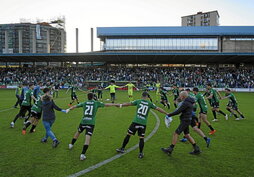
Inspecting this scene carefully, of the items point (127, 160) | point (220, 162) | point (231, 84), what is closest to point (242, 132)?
point (220, 162)

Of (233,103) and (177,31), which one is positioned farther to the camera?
(177,31)

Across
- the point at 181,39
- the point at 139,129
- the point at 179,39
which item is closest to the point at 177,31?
the point at 179,39

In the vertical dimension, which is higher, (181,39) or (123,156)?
(181,39)

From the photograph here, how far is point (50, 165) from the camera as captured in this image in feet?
18.5

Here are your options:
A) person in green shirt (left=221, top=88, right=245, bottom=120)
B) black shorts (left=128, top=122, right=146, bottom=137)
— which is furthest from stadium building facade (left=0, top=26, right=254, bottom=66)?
black shorts (left=128, top=122, right=146, bottom=137)

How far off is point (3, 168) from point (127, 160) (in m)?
3.49

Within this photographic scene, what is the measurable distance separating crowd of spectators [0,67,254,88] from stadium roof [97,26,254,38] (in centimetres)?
1080

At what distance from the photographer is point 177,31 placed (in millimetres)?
53344

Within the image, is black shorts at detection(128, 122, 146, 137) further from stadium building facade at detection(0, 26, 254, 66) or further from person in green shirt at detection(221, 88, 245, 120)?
stadium building facade at detection(0, 26, 254, 66)

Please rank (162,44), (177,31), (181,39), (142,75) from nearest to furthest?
(142,75)
(181,39)
(177,31)
(162,44)

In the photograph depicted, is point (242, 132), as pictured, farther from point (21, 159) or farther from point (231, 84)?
point (231, 84)

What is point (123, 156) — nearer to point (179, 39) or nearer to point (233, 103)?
point (233, 103)

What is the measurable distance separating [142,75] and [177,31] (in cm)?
1831

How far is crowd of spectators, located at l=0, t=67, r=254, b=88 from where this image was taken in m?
39.8
